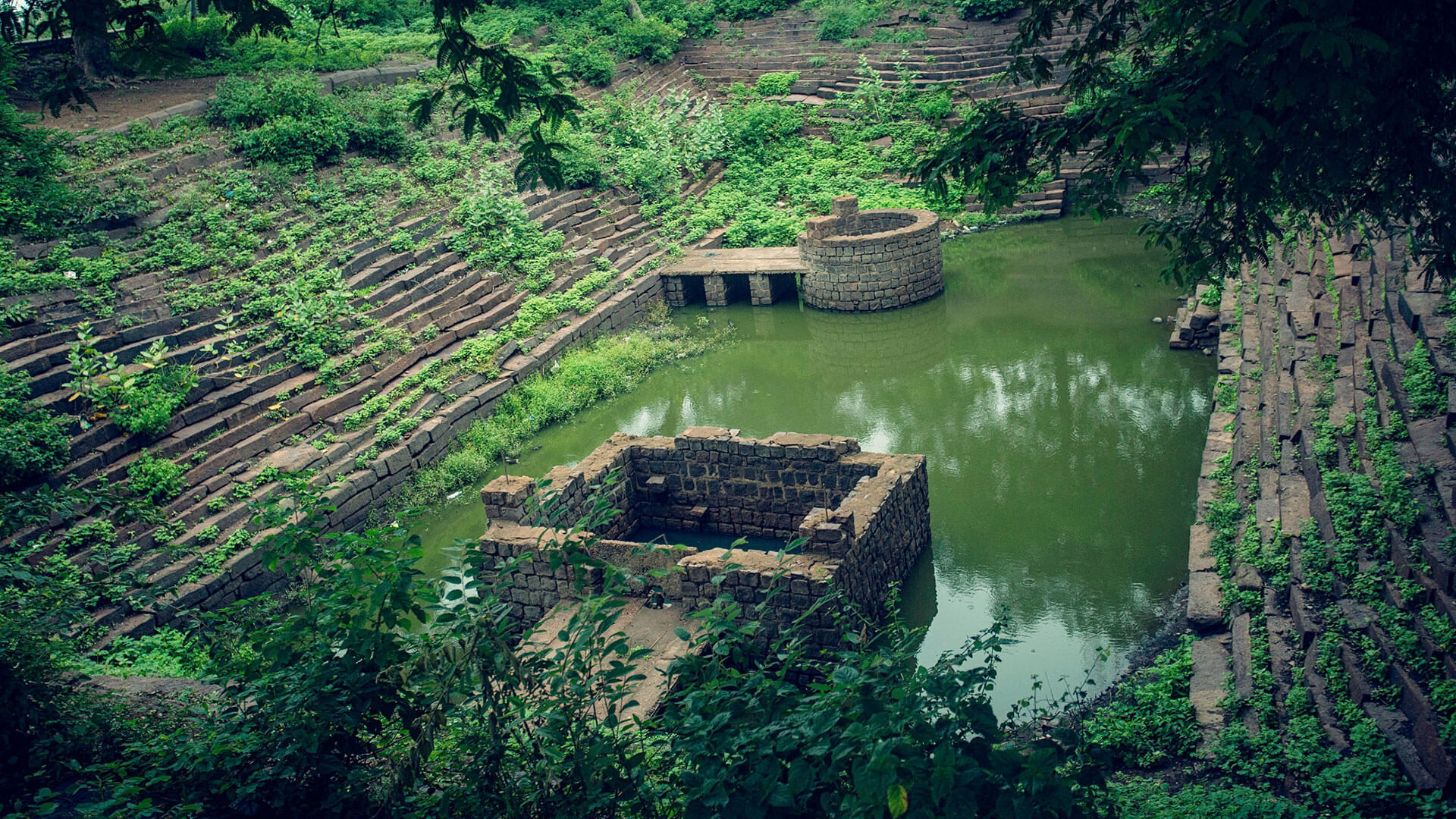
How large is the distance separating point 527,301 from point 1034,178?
10.3 m

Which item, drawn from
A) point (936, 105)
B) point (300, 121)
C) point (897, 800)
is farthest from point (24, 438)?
point (936, 105)

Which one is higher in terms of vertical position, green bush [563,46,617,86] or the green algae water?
green bush [563,46,617,86]

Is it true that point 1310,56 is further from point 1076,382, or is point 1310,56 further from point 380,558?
point 1076,382

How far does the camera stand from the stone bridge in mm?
15891

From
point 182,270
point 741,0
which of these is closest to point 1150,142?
point 182,270

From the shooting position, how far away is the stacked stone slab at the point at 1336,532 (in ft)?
17.6

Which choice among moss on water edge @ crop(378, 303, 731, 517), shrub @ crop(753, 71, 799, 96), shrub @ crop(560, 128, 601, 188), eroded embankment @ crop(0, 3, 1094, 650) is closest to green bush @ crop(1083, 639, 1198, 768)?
eroded embankment @ crop(0, 3, 1094, 650)

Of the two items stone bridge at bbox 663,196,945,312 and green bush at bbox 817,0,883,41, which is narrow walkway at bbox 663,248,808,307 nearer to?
stone bridge at bbox 663,196,945,312

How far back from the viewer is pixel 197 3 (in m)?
4.66

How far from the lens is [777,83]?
2370cm

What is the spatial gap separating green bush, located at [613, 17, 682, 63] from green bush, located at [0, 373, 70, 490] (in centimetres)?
1606

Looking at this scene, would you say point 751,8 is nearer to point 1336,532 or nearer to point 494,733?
point 1336,532

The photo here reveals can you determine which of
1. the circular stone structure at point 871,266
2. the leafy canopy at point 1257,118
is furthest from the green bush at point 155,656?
the circular stone structure at point 871,266

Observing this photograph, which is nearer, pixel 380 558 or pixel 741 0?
pixel 380 558
